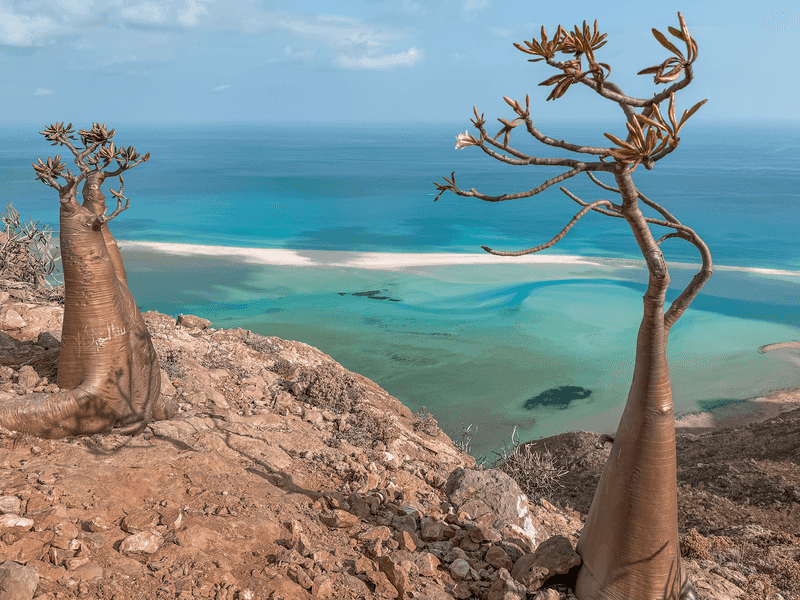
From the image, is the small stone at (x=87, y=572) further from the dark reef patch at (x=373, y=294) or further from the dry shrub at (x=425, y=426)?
the dark reef patch at (x=373, y=294)

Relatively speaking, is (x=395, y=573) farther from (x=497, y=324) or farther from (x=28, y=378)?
(x=497, y=324)

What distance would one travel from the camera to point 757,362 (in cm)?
1845

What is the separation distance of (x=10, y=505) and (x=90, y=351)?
5.42 ft

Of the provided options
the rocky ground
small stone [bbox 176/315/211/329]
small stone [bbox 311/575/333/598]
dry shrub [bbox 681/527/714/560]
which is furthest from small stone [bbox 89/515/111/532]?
small stone [bbox 176/315/211/329]

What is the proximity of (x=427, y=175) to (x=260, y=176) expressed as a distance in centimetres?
2290

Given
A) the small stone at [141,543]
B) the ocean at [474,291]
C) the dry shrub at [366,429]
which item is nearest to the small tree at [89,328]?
the small stone at [141,543]

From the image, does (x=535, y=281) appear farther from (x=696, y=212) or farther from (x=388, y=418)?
(x=696, y=212)

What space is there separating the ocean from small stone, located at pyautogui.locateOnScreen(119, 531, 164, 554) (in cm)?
746

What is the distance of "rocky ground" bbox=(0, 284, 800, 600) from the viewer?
11.0ft

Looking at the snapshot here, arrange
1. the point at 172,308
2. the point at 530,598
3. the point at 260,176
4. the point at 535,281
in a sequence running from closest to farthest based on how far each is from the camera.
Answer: the point at 530,598 < the point at 172,308 < the point at 535,281 < the point at 260,176

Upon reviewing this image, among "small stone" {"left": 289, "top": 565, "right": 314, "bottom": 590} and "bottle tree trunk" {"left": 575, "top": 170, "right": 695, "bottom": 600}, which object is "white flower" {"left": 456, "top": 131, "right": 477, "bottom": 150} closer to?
"bottle tree trunk" {"left": 575, "top": 170, "right": 695, "bottom": 600}

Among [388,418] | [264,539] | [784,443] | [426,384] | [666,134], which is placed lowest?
[426,384]

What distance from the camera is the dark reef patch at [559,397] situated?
50.4ft

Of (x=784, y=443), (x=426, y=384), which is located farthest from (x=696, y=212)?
(x=784, y=443)
